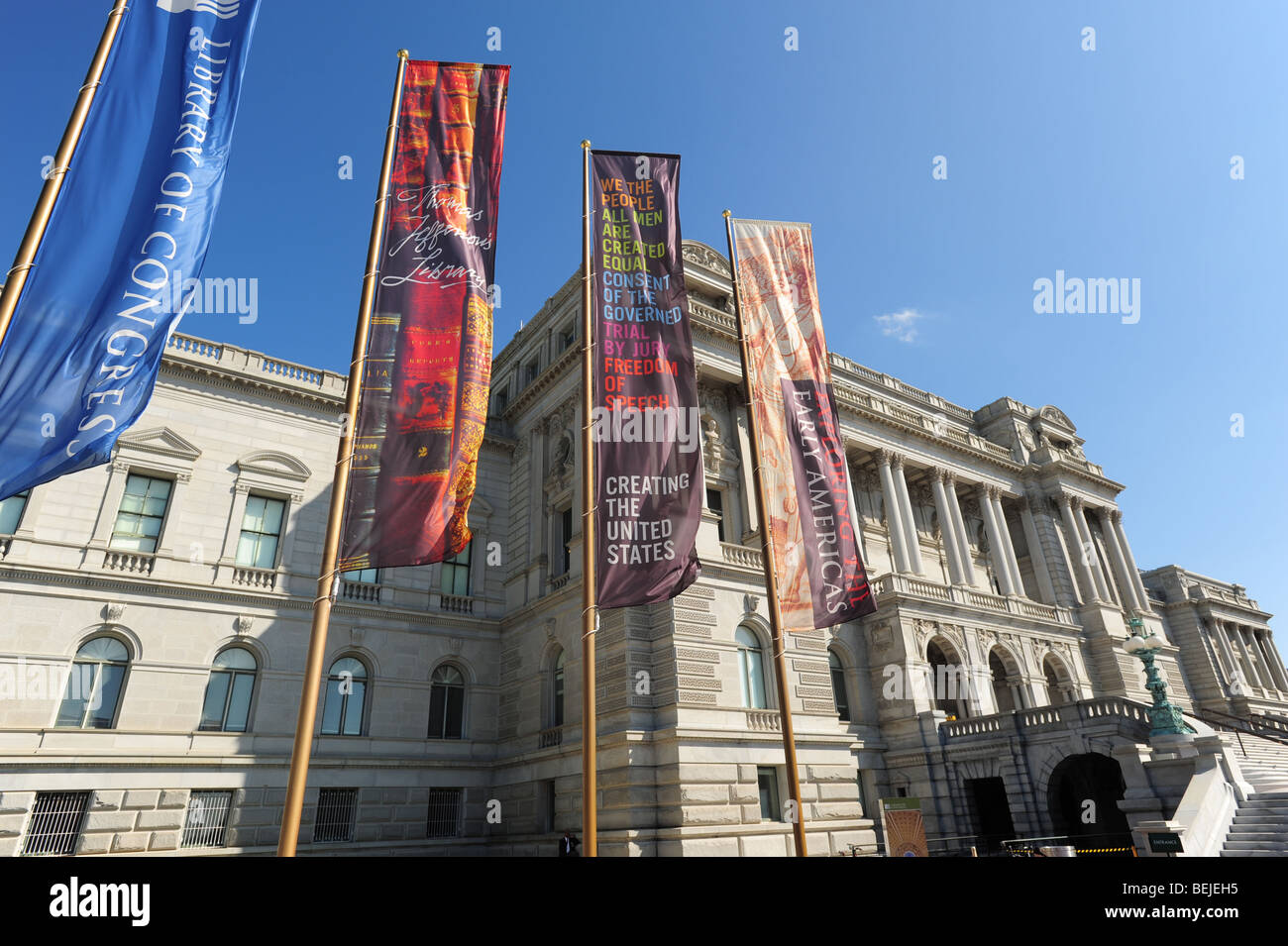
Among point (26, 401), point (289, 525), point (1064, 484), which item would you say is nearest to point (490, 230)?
point (26, 401)

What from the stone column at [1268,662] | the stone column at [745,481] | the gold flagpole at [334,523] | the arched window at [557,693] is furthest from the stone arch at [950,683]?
the stone column at [1268,662]

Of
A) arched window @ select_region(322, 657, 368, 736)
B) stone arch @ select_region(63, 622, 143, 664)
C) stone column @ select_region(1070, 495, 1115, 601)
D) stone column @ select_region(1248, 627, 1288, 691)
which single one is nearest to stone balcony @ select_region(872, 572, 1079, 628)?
stone column @ select_region(1070, 495, 1115, 601)

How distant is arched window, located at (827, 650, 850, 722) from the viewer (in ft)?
98.8

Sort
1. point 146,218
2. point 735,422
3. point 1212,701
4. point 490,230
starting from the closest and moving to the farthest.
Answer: point 146,218
point 490,230
point 735,422
point 1212,701

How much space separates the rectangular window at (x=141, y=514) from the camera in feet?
77.2

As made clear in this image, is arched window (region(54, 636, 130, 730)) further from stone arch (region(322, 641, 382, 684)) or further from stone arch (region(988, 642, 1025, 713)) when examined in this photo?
stone arch (region(988, 642, 1025, 713))

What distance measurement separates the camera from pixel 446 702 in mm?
27344

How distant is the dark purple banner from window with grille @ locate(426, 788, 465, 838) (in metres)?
17.2

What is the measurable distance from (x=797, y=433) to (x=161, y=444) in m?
21.6

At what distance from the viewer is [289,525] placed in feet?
86.5

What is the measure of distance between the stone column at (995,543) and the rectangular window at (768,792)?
21.1 meters

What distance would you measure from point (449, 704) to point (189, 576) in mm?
9890
